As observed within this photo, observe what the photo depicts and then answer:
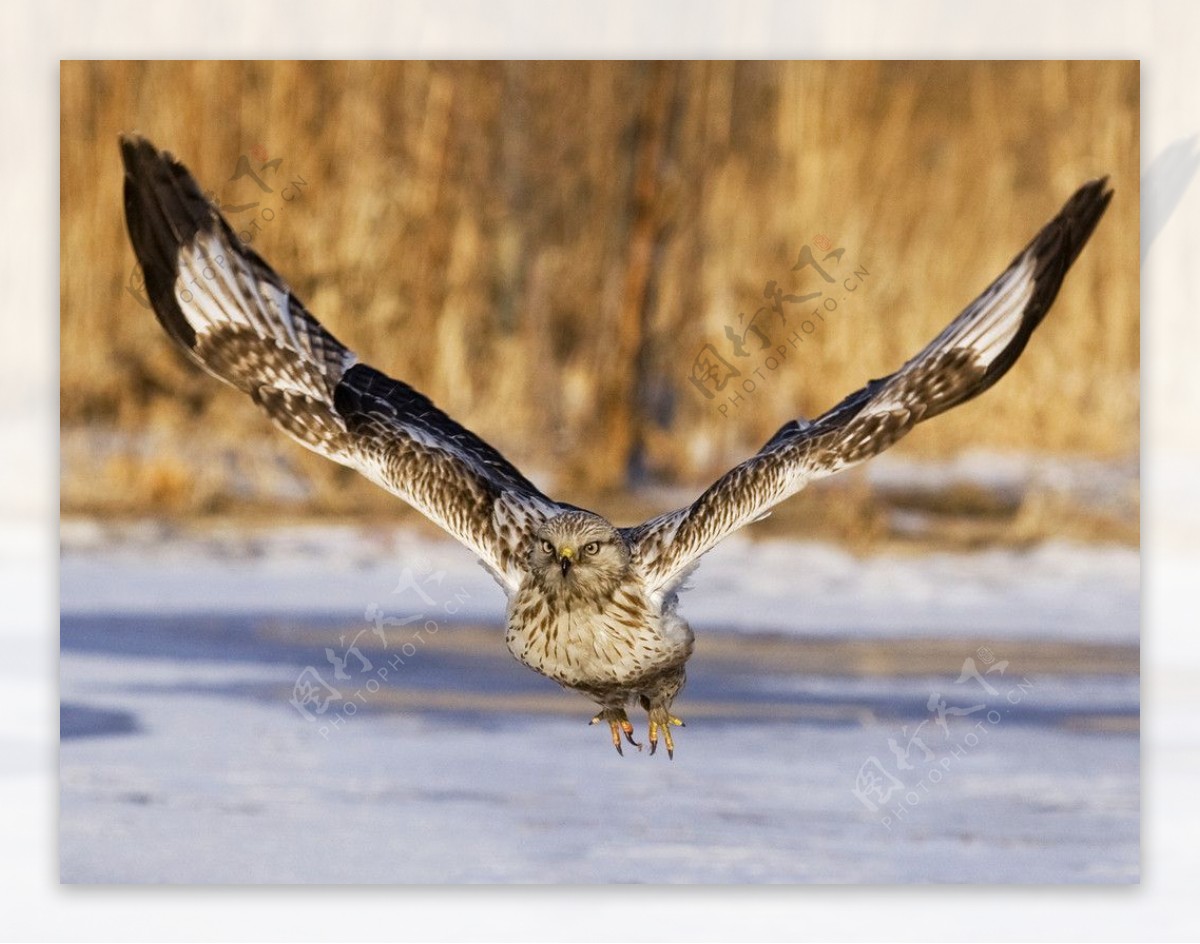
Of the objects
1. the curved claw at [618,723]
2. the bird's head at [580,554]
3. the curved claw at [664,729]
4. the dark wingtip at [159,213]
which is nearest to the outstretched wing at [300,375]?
the dark wingtip at [159,213]

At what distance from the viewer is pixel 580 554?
5.90 m

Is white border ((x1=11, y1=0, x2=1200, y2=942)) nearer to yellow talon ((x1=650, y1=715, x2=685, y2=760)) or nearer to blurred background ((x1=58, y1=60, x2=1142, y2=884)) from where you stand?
blurred background ((x1=58, y1=60, x2=1142, y2=884))

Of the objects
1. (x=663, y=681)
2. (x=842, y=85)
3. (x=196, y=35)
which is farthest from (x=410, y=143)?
(x=663, y=681)

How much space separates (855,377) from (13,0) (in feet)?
8.04

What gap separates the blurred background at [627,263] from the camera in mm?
6574

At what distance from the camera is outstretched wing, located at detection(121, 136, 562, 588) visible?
6.12 meters

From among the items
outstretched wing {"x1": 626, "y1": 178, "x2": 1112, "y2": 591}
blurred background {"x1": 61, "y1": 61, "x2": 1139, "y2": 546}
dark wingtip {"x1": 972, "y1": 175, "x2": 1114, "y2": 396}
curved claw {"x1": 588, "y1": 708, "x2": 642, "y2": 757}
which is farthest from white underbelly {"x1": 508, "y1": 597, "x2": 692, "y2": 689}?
blurred background {"x1": 61, "y1": 61, "x2": 1139, "y2": 546}

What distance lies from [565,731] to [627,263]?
4.41 ft

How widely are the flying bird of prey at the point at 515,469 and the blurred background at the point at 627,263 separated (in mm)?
414

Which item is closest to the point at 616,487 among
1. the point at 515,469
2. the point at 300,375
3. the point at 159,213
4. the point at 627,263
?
the point at 627,263

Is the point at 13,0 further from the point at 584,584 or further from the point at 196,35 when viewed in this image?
the point at 584,584

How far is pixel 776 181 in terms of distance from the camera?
7.01 meters

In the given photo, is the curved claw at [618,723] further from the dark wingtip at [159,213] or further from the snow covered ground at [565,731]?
the dark wingtip at [159,213]

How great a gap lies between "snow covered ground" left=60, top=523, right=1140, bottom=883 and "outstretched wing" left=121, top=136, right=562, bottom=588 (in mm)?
626
